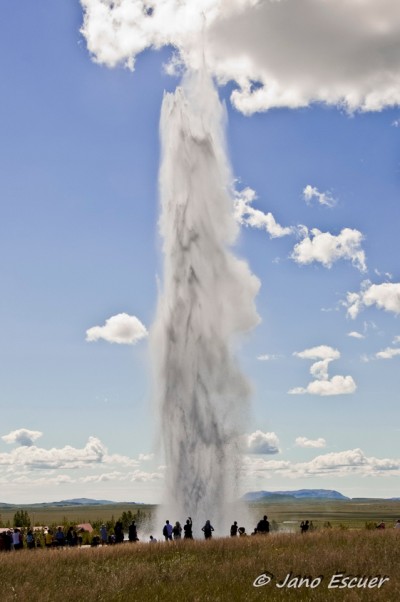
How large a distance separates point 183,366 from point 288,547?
69.9 feet

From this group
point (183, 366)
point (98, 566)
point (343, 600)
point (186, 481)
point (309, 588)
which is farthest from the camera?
point (183, 366)

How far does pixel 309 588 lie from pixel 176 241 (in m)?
32.9

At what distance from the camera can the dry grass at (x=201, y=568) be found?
17.5 m

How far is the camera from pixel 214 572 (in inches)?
794

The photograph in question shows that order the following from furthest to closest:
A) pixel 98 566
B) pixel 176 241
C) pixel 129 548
Answer: pixel 176 241 → pixel 129 548 → pixel 98 566

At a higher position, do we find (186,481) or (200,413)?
(200,413)

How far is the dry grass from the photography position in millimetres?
17484

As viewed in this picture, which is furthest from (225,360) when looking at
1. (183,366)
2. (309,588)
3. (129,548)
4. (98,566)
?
(309,588)

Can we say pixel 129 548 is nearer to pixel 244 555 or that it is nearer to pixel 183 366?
pixel 244 555

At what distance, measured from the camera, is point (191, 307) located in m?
46.0

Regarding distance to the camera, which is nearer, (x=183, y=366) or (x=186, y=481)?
(x=186, y=481)

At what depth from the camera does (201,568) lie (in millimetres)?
20906

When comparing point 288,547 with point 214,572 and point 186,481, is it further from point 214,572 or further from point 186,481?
point 186,481

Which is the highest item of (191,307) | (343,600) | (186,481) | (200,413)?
(191,307)
